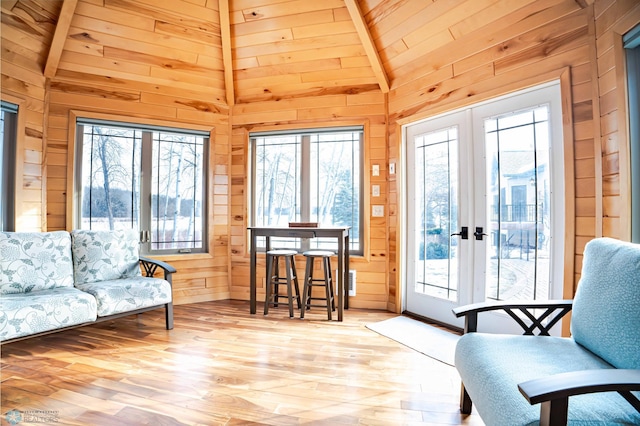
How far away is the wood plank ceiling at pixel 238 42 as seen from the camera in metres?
3.00

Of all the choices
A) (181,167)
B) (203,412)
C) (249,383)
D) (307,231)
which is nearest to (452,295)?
(307,231)

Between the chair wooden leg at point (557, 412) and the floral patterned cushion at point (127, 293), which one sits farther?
the floral patterned cushion at point (127, 293)

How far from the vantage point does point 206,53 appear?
3719 mm

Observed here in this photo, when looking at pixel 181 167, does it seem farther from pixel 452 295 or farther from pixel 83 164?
pixel 452 295

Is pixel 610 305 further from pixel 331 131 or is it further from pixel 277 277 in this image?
pixel 331 131

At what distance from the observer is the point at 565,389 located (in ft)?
2.86

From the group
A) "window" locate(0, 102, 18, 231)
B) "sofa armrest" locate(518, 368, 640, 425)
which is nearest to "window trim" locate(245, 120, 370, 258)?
"window" locate(0, 102, 18, 231)

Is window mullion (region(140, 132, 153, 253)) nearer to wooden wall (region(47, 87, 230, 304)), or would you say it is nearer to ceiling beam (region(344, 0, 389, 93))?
wooden wall (region(47, 87, 230, 304))

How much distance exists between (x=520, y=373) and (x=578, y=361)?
304mm

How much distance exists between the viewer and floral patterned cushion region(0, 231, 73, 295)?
2.51 m

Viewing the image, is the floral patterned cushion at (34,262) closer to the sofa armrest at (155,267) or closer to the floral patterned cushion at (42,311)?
the floral patterned cushion at (42,311)

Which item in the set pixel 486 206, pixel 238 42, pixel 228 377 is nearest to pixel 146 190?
pixel 238 42

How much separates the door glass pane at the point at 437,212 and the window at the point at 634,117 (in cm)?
126

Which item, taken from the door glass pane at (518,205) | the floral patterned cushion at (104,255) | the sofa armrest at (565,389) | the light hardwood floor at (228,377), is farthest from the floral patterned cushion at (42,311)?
the door glass pane at (518,205)
